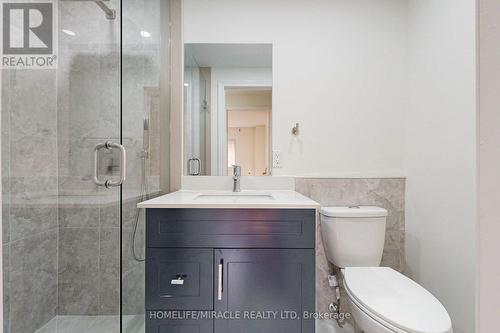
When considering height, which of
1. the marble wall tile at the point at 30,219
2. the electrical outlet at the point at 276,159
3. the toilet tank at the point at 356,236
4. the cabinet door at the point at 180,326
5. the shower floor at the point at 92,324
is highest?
the electrical outlet at the point at 276,159

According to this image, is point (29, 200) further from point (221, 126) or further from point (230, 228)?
point (221, 126)

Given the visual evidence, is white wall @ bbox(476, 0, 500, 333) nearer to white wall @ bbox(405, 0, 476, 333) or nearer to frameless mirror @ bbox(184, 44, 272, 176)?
white wall @ bbox(405, 0, 476, 333)

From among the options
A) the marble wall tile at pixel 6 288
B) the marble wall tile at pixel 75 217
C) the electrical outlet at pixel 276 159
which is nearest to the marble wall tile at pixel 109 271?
the marble wall tile at pixel 75 217

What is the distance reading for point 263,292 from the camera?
1.17 metres

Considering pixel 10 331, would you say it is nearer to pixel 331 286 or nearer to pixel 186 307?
pixel 186 307

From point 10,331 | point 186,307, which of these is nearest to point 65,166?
point 10,331

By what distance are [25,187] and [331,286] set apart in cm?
181

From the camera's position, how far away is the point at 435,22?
152 cm

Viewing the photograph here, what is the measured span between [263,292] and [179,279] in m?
0.39

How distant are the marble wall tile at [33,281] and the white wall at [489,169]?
157 cm

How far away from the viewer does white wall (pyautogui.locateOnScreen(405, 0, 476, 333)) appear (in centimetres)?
129

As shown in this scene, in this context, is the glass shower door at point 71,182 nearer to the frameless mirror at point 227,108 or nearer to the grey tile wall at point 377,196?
the frameless mirror at point 227,108

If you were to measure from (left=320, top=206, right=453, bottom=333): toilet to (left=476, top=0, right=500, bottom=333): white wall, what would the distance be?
74 centimetres

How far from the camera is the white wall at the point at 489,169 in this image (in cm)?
35
